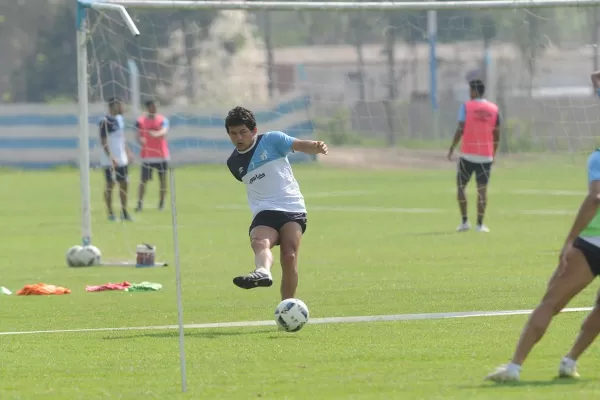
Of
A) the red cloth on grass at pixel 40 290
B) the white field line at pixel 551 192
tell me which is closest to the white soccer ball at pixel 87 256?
the red cloth on grass at pixel 40 290

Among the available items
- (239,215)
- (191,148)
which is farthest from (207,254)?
(191,148)

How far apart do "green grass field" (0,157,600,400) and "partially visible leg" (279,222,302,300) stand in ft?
1.54

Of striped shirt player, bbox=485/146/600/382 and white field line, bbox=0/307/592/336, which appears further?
white field line, bbox=0/307/592/336

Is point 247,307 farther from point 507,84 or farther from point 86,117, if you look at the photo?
point 507,84

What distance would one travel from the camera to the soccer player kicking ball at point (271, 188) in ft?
36.9

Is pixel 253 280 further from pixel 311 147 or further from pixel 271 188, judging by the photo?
pixel 271 188

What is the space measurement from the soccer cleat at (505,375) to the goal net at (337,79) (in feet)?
33.4

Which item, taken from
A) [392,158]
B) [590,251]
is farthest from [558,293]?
[392,158]

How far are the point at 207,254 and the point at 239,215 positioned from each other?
755cm

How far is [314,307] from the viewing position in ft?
41.2

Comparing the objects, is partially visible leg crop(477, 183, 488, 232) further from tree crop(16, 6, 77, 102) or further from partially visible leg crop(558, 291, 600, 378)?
tree crop(16, 6, 77, 102)

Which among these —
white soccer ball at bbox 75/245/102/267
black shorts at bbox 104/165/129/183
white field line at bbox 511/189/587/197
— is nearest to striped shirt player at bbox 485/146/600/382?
white soccer ball at bbox 75/245/102/267

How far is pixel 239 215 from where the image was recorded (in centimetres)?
2605

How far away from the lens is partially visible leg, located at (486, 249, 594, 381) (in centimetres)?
777
